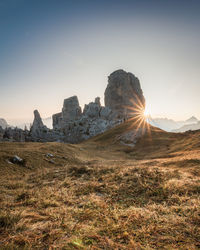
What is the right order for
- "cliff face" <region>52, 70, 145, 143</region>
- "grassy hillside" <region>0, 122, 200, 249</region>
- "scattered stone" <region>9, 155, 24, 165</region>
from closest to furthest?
"grassy hillside" <region>0, 122, 200, 249</region>, "scattered stone" <region>9, 155, 24, 165</region>, "cliff face" <region>52, 70, 145, 143</region>

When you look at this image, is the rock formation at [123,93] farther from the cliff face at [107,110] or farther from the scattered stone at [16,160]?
the scattered stone at [16,160]

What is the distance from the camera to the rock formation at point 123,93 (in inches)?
4493

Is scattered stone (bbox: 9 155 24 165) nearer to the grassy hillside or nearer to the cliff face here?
the grassy hillside

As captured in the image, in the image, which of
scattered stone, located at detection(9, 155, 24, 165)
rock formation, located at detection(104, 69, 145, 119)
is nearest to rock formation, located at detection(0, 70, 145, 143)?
rock formation, located at detection(104, 69, 145, 119)

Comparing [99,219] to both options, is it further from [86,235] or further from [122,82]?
[122,82]

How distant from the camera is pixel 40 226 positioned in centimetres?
304

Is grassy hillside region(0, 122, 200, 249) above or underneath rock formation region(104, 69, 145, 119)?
underneath

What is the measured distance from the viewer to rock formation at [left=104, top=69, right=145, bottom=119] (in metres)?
114

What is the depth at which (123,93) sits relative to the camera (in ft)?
375

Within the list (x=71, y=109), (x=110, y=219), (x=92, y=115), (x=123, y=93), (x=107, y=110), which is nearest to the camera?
(x=110, y=219)

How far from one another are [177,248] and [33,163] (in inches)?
569

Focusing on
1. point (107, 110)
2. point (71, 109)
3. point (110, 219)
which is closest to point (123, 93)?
point (107, 110)

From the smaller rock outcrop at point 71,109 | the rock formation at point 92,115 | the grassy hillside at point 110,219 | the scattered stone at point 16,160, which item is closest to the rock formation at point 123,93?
the rock formation at point 92,115

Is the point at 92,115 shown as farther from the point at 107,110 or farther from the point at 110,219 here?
the point at 110,219
